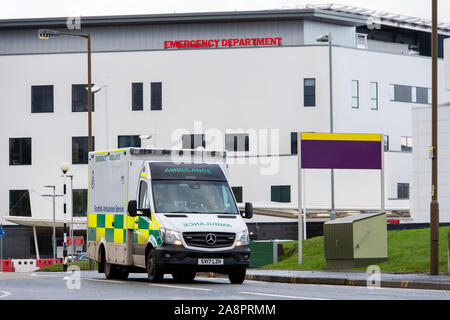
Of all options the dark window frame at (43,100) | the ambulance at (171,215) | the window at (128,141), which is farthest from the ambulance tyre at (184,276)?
the dark window frame at (43,100)

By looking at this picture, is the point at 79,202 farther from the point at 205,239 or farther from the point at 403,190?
the point at 205,239

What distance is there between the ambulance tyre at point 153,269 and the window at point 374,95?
5150cm

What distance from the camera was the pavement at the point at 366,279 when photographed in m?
20.8

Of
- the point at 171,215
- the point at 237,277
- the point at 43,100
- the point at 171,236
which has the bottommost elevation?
the point at 237,277

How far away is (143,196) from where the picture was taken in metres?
22.6

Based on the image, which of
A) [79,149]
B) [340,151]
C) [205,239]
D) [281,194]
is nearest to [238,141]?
[281,194]

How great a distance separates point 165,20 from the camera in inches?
2813

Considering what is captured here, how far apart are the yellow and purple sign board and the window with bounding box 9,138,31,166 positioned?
45250mm

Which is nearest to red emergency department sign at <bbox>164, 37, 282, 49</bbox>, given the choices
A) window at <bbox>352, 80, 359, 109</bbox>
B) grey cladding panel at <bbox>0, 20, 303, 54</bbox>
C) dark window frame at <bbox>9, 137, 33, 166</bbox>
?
grey cladding panel at <bbox>0, 20, 303, 54</bbox>

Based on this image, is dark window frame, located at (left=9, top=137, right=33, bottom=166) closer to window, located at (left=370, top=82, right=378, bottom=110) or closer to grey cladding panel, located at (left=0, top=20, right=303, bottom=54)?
grey cladding panel, located at (left=0, top=20, right=303, bottom=54)

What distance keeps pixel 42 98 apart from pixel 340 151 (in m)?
45.3

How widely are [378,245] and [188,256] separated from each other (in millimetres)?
8288
